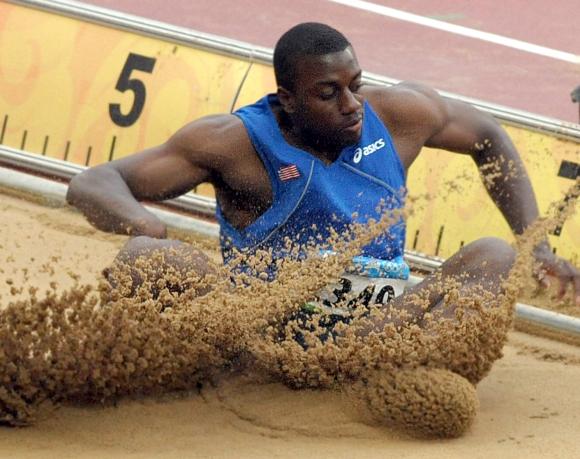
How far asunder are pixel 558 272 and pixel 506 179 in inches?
23.1

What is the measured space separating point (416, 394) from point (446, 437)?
0.15m

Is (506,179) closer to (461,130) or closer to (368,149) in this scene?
(461,130)

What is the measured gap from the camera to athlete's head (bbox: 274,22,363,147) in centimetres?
454

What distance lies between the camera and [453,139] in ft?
16.6

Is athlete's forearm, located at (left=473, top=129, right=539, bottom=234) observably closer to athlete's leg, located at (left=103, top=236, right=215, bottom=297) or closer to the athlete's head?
the athlete's head

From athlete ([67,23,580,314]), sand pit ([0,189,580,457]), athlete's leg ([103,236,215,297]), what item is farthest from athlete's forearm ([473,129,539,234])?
athlete's leg ([103,236,215,297])

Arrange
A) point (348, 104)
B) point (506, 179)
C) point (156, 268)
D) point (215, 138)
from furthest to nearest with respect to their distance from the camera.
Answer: point (506, 179) < point (215, 138) < point (348, 104) < point (156, 268)

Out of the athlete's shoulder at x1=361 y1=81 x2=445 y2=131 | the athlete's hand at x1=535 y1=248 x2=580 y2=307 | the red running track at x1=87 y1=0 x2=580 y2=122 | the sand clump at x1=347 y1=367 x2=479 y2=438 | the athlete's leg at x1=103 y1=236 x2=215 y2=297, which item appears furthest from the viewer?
the red running track at x1=87 y1=0 x2=580 y2=122

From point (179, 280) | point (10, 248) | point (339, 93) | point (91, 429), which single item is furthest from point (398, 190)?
point (10, 248)

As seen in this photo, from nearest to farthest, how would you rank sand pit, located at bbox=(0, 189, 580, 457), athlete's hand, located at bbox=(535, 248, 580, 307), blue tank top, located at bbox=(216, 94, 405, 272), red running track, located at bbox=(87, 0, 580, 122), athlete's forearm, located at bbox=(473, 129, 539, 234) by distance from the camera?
sand pit, located at bbox=(0, 189, 580, 457), athlete's hand, located at bbox=(535, 248, 580, 307), blue tank top, located at bbox=(216, 94, 405, 272), athlete's forearm, located at bbox=(473, 129, 539, 234), red running track, located at bbox=(87, 0, 580, 122)

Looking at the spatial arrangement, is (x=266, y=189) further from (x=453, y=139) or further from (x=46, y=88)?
(x=46, y=88)

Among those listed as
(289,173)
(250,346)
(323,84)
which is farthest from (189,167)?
(250,346)

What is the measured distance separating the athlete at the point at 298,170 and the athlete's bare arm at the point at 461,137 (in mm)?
65

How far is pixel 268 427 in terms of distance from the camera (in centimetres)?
419
